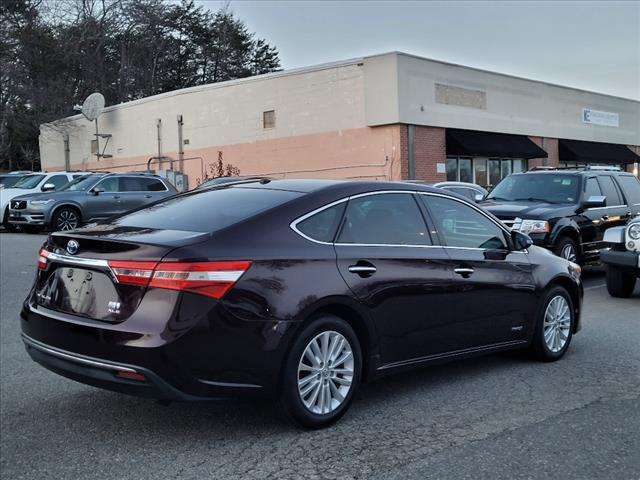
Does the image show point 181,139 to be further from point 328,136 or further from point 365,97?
point 365,97

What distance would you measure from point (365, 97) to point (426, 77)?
2.44 m

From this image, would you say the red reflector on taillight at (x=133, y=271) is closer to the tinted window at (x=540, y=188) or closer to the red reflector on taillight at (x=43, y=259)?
the red reflector on taillight at (x=43, y=259)

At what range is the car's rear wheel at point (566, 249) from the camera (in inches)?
427

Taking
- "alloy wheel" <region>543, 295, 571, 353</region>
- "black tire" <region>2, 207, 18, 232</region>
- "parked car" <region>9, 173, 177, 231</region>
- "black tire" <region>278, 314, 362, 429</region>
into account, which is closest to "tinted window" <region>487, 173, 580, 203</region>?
"alloy wheel" <region>543, 295, 571, 353</region>

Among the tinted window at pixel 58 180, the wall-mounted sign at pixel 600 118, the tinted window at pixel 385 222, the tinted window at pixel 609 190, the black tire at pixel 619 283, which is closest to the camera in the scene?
the tinted window at pixel 385 222

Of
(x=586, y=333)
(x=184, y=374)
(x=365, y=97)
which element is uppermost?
(x=365, y=97)

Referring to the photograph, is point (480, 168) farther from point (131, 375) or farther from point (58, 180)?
point (131, 375)

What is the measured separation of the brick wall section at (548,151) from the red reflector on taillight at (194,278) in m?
29.7

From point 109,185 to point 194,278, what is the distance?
16.8 metres

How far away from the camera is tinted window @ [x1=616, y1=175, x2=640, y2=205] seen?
12.8m

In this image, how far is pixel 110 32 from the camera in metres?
47.7

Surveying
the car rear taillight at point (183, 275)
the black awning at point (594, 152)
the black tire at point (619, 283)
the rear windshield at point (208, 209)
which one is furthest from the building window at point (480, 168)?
the car rear taillight at point (183, 275)

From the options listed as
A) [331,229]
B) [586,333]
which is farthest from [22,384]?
[586,333]

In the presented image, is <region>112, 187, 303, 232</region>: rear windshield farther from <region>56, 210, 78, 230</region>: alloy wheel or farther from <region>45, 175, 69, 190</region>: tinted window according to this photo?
<region>45, 175, 69, 190</region>: tinted window
